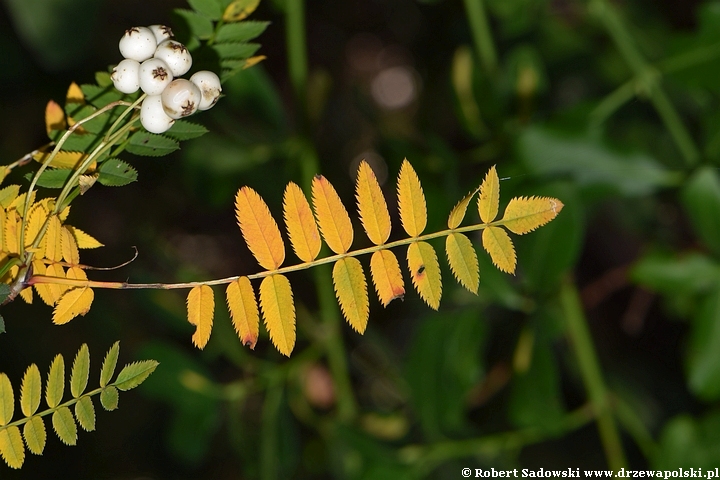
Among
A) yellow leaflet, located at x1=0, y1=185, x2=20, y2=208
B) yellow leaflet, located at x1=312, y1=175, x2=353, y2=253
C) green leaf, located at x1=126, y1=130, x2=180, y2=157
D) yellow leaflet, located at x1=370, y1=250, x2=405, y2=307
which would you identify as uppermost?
green leaf, located at x1=126, y1=130, x2=180, y2=157

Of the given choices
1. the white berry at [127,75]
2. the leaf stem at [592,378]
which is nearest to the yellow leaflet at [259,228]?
the white berry at [127,75]

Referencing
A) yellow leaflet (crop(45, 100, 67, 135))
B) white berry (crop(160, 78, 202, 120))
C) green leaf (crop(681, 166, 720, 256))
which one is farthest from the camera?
green leaf (crop(681, 166, 720, 256))

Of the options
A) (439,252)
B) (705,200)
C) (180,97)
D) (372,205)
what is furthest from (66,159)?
(705,200)

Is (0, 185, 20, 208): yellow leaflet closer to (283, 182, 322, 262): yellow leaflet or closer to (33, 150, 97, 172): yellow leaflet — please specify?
(33, 150, 97, 172): yellow leaflet

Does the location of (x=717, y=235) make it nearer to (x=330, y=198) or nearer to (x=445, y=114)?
(x=330, y=198)

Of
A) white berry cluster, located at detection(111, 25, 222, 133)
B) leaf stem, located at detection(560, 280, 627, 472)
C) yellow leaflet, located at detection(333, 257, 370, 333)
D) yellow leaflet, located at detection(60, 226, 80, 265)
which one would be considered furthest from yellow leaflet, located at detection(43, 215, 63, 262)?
leaf stem, located at detection(560, 280, 627, 472)

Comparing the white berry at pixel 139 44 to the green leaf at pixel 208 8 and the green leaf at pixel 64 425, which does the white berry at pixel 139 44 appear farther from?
the green leaf at pixel 64 425
